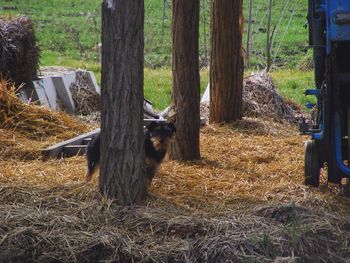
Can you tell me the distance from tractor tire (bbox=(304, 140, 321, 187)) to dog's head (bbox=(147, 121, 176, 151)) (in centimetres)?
137

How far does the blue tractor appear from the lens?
6969 mm

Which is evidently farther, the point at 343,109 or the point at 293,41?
the point at 293,41

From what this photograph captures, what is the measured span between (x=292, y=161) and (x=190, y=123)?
1.26m

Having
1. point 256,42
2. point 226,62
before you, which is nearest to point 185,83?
point 226,62

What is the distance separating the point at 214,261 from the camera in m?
6.25

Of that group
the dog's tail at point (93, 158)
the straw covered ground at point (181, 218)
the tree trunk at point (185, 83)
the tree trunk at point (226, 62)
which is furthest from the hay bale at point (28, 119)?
the dog's tail at point (93, 158)

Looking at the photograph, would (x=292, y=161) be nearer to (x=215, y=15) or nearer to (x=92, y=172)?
(x=92, y=172)

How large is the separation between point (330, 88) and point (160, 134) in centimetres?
180

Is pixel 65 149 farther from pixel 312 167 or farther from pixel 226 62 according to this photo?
pixel 312 167

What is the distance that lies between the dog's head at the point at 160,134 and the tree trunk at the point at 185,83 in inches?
45.1

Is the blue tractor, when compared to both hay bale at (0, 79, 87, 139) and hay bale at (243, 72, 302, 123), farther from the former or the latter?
hay bale at (243, 72, 302, 123)

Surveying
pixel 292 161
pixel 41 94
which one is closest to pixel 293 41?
pixel 41 94

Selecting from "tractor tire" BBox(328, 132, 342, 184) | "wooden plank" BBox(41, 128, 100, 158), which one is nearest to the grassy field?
"wooden plank" BBox(41, 128, 100, 158)

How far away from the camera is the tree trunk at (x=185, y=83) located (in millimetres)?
9273
